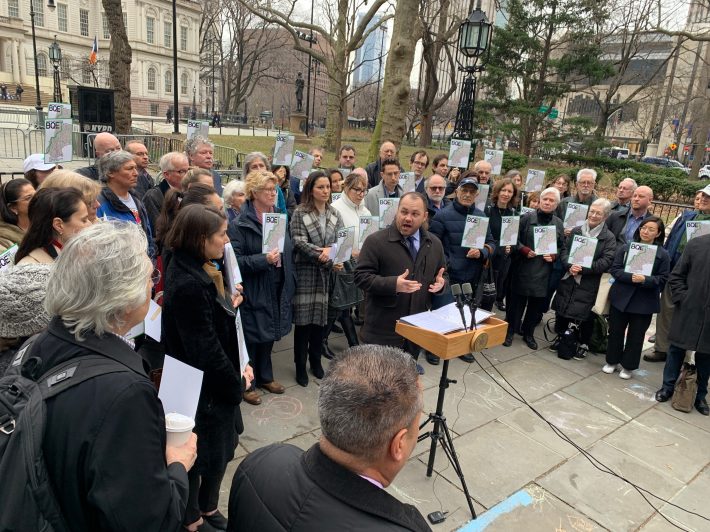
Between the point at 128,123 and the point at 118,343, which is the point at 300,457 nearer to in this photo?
the point at 118,343

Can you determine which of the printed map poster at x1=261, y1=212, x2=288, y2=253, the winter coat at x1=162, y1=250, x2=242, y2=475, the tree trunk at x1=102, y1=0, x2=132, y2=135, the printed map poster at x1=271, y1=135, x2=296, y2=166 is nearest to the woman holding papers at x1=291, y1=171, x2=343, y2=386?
the printed map poster at x1=261, y1=212, x2=288, y2=253

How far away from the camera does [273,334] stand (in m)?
4.36

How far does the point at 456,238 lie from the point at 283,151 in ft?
8.48

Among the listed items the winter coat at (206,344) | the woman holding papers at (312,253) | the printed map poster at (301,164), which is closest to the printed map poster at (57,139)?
the printed map poster at (301,164)

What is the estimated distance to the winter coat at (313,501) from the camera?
4.08ft

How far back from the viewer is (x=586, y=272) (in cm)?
587

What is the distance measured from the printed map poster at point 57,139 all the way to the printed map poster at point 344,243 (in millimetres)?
3529

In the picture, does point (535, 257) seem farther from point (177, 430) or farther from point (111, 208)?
point (177, 430)

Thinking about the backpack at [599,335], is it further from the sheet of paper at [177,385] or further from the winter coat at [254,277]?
the sheet of paper at [177,385]

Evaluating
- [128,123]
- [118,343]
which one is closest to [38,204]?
[118,343]

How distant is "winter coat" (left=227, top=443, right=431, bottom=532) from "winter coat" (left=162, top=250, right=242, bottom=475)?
1204 millimetres

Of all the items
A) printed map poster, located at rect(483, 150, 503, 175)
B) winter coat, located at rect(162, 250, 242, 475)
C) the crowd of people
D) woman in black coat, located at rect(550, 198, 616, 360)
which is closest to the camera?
the crowd of people

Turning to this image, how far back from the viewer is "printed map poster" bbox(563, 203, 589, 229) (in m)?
6.25

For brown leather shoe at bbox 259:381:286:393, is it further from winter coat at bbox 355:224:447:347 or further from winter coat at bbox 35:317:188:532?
winter coat at bbox 35:317:188:532
